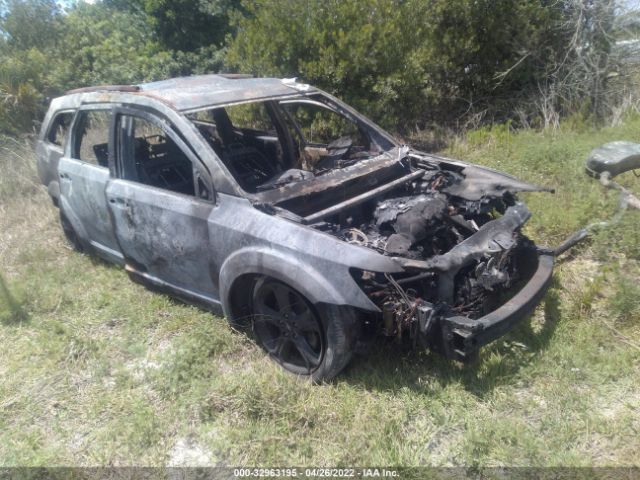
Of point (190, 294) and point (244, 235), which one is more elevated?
point (244, 235)

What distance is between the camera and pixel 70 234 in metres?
5.00

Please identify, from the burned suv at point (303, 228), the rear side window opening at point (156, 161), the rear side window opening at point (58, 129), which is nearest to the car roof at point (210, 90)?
the burned suv at point (303, 228)

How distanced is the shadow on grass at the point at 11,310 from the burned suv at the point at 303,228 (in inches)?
30.6

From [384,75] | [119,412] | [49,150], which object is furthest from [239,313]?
[384,75]

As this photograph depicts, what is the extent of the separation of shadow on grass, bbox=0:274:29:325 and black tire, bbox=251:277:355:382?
2208mm

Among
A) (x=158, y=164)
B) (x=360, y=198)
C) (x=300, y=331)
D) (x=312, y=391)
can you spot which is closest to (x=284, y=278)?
(x=300, y=331)

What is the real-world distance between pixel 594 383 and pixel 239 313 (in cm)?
230

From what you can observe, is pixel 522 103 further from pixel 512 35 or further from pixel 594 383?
pixel 594 383

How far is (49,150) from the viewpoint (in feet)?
15.9

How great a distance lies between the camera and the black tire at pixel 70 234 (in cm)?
486

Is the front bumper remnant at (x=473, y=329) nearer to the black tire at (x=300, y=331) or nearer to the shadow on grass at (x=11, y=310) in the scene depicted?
the black tire at (x=300, y=331)

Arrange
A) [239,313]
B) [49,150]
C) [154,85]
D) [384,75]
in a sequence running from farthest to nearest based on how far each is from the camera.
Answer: [384,75], [49,150], [154,85], [239,313]

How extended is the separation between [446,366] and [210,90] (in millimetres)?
2662

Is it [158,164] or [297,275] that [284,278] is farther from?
[158,164]
